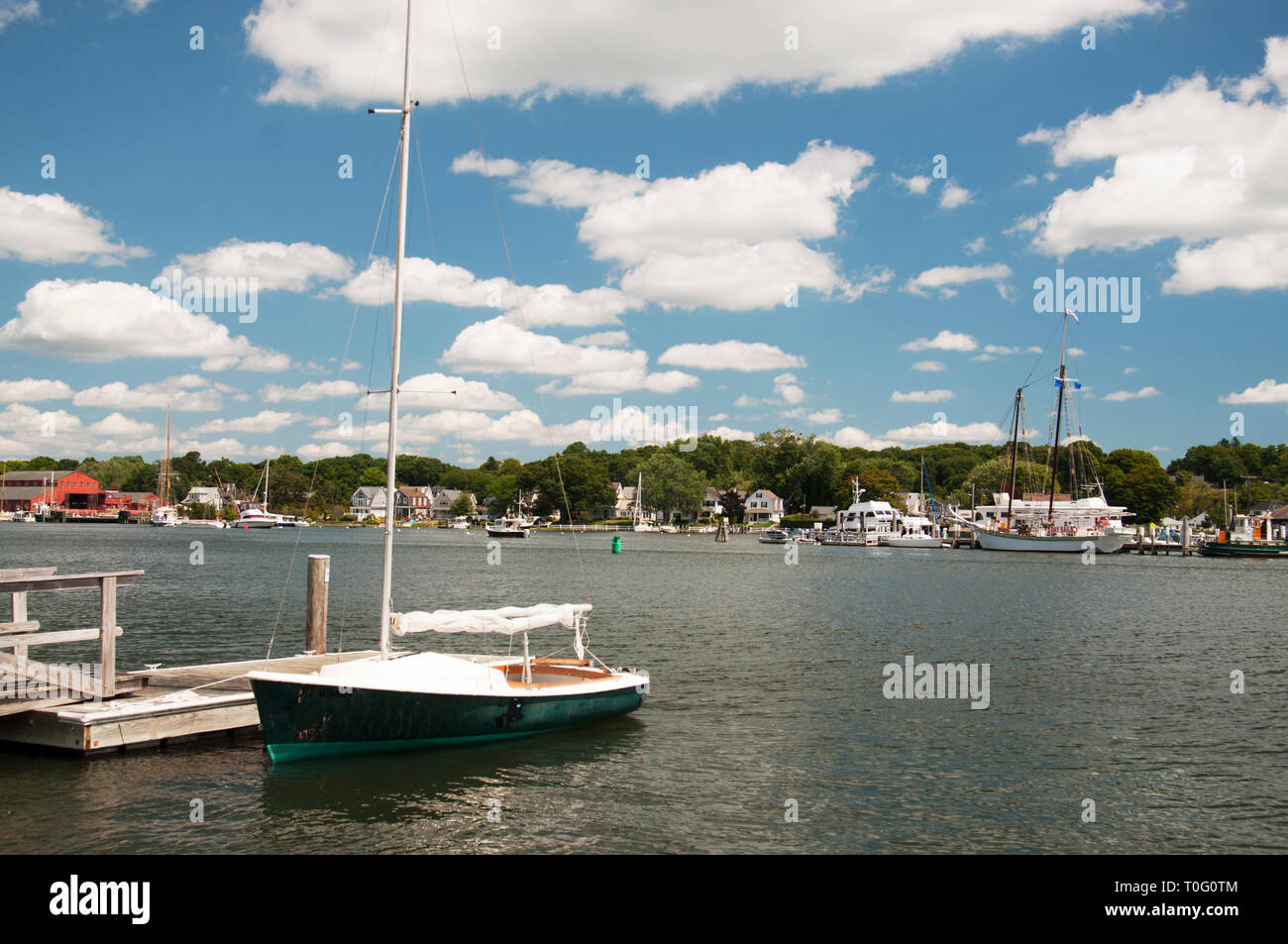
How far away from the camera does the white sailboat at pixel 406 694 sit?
14055 millimetres

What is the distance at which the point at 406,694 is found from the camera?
576 inches

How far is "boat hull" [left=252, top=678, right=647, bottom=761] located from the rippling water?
327 mm

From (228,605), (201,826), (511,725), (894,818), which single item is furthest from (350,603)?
(894,818)

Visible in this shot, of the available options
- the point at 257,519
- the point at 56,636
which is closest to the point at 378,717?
the point at 56,636

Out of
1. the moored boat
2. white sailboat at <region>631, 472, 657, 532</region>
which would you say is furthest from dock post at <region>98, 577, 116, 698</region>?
white sailboat at <region>631, 472, 657, 532</region>

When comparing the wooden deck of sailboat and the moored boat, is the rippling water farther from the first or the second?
the moored boat

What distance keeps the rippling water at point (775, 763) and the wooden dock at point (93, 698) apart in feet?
1.21

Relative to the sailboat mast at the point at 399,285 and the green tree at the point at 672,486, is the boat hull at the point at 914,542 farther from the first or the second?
the sailboat mast at the point at 399,285

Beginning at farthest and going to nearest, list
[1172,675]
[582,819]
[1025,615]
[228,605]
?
[1025,615] → [228,605] → [1172,675] → [582,819]

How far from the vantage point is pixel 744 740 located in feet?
57.1

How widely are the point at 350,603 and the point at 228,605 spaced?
16.7ft

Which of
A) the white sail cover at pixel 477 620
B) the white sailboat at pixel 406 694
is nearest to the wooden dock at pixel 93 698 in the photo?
the white sailboat at pixel 406 694
